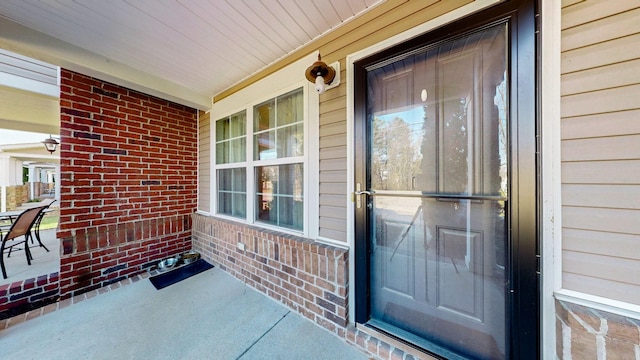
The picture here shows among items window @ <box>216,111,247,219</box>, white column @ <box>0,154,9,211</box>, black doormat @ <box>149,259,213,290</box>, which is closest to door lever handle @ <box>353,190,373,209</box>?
window @ <box>216,111,247,219</box>

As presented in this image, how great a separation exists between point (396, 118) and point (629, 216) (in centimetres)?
123

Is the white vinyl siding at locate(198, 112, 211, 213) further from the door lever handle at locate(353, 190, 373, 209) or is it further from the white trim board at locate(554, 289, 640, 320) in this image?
the white trim board at locate(554, 289, 640, 320)

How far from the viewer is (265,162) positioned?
100 inches

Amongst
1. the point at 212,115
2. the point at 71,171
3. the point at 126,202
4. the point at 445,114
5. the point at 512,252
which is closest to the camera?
the point at 512,252

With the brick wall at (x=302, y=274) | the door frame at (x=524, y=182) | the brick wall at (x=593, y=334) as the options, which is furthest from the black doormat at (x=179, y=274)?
the brick wall at (x=593, y=334)

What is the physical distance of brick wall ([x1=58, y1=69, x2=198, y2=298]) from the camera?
236 centimetres

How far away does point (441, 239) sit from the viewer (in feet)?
4.66

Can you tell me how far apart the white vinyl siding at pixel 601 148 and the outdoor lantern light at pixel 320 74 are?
4.54 feet

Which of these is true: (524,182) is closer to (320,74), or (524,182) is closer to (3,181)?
(320,74)

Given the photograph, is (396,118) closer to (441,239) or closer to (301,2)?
(441,239)

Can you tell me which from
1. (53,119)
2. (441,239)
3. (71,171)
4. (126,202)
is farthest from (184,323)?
(53,119)

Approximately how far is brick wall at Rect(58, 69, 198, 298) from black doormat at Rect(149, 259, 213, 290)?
428 millimetres

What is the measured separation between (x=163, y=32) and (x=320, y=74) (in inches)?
58.9

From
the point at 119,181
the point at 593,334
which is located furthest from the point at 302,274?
the point at 119,181
